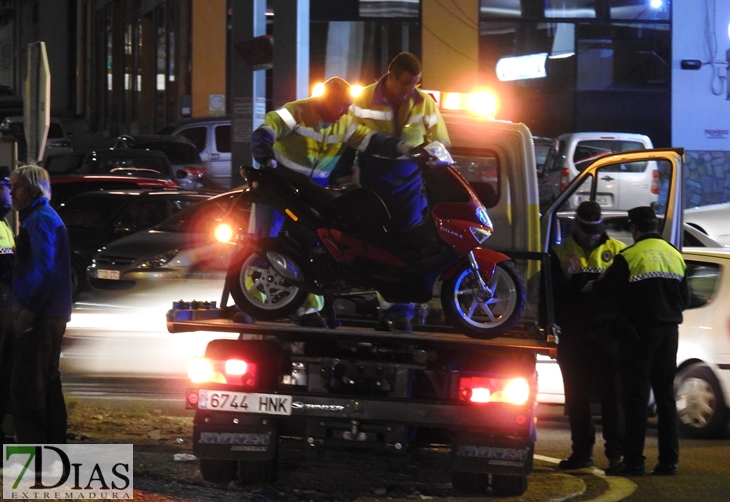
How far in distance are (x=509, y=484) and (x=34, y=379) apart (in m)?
2.86

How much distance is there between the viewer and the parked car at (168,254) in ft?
43.7

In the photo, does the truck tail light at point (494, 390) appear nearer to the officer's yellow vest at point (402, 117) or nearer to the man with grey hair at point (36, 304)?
the officer's yellow vest at point (402, 117)

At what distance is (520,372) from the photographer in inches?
268

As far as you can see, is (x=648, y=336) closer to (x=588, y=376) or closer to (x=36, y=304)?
(x=588, y=376)

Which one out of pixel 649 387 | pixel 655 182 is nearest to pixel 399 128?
pixel 649 387

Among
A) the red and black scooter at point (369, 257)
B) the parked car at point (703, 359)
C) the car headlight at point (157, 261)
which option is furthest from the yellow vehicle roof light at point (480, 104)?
the car headlight at point (157, 261)

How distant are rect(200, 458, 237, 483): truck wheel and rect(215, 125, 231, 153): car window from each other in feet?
62.2

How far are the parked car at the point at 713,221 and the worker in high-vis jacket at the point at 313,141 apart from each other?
10.6 m

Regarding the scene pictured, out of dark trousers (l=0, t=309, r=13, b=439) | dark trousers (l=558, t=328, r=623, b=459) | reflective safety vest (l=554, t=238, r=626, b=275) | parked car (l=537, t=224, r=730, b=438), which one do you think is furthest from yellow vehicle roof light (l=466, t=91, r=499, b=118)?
dark trousers (l=0, t=309, r=13, b=439)

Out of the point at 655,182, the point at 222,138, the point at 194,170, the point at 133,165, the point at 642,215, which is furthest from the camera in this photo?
the point at 222,138

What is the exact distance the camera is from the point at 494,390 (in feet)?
22.2

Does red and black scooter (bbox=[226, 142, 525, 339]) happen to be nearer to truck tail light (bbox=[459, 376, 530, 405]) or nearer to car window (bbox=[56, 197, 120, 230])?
truck tail light (bbox=[459, 376, 530, 405])

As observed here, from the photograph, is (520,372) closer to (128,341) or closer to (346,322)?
(346,322)

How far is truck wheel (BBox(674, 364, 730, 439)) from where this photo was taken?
9.32 metres
